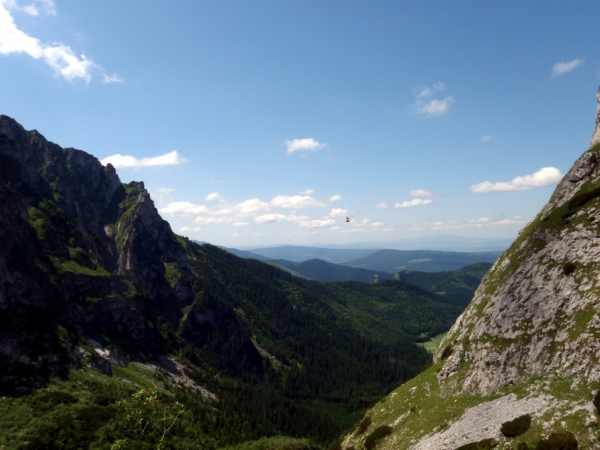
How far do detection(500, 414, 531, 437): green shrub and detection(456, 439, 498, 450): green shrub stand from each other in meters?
1.70

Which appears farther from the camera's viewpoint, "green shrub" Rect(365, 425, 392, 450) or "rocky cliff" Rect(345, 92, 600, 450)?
"green shrub" Rect(365, 425, 392, 450)

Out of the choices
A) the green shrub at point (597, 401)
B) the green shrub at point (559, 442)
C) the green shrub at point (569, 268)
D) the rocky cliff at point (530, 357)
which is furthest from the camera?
the green shrub at point (569, 268)

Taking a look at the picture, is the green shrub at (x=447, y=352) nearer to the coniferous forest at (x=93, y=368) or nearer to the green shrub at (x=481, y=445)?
the green shrub at (x=481, y=445)

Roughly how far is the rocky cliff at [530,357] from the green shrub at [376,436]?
1.19m

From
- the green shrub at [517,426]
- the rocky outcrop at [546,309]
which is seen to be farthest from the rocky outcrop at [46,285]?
the rocky outcrop at [546,309]

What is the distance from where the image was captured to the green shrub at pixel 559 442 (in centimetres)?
3011

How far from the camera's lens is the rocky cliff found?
37188mm

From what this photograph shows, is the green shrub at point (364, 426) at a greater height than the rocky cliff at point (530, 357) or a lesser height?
lesser

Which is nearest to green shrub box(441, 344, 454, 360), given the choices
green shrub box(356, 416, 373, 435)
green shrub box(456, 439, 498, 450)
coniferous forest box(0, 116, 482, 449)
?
green shrub box(356, 416, 373, 435)

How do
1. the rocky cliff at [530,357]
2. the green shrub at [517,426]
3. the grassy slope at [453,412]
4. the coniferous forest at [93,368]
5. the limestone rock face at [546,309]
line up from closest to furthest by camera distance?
1. the grassy slope at [453,412]
2. the green shrub at [517,426]
3. the rocky cliff at [530,357]
4. the limestone rock face at [546,309]
5. the coniferous forest at [93,368]

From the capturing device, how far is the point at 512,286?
201 feet

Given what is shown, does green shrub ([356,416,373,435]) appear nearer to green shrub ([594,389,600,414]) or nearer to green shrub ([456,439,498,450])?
green shrub ([456,439,498,450])

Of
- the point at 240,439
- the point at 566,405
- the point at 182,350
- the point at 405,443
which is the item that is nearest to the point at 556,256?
the point at 566,405

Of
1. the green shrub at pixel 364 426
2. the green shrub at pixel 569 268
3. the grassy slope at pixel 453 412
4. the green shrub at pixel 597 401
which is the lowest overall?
the green shrub at pixel 364 426
